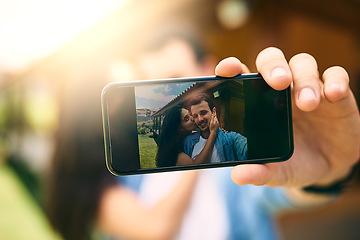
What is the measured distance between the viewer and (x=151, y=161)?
1.54 feet

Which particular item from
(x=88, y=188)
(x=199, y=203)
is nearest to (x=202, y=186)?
(x=199, y=203)

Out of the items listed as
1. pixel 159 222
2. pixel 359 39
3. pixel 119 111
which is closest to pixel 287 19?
pixel 359 39

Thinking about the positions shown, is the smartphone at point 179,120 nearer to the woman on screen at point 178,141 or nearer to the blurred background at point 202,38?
the woman on screen at point 178,141

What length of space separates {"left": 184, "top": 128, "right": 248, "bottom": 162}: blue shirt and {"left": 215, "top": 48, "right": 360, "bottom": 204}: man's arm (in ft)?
0.08

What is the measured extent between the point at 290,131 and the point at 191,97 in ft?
0.64

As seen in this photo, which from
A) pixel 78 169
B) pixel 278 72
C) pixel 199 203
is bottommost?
pixel 199 203

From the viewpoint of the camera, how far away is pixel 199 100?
0.46 metres

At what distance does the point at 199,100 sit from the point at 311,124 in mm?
316

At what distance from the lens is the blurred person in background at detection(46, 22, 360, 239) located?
0.61m

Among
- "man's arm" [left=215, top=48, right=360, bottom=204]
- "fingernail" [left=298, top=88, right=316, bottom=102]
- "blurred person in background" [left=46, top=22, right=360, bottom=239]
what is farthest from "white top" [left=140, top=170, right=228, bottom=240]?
"fingernail" [left=298, top=88, right=316, bottom=102]

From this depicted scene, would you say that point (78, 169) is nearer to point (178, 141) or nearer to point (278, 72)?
point (178, 141)

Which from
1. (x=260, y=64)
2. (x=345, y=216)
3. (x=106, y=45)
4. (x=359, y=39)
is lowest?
(x=345, y=216)

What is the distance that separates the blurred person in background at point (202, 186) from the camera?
0.61 m

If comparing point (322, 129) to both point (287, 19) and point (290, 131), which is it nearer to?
point (290, 131)
